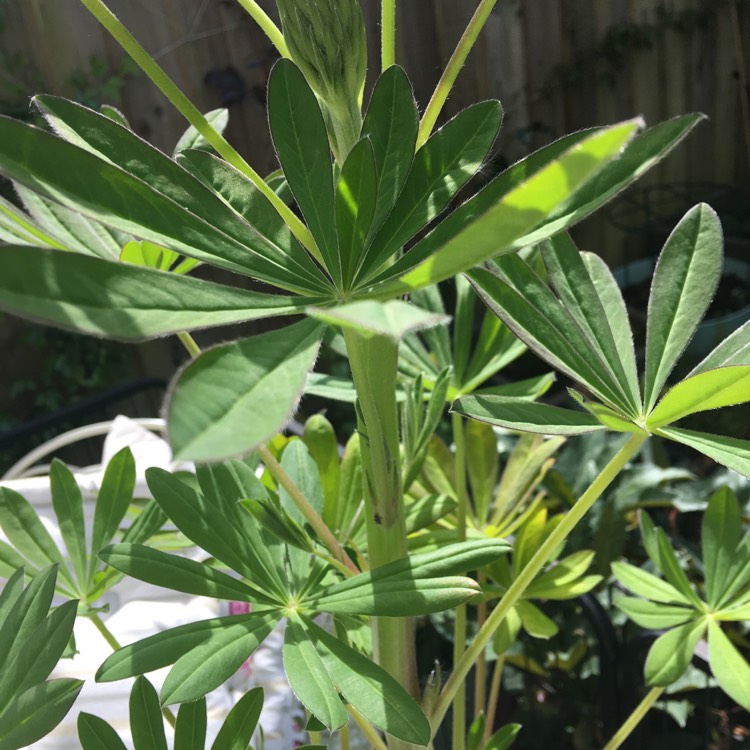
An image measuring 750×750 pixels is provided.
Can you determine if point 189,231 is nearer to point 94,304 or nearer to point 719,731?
point 94,304

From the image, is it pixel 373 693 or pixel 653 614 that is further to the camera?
pixel 653 614

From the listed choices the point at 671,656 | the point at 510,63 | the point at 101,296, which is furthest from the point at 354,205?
the point at 510,63

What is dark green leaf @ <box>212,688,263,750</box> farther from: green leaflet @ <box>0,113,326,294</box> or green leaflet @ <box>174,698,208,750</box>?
green leaflet @ <box>0,113,326,294</box>

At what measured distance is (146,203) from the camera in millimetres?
316

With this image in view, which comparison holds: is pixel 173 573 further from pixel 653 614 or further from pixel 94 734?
pixel 653 614

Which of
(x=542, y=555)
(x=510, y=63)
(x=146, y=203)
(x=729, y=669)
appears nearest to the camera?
(x=146, y=203)

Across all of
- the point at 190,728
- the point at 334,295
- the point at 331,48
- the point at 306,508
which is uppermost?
the point at 331,48

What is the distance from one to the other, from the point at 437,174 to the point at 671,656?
0.43 metres

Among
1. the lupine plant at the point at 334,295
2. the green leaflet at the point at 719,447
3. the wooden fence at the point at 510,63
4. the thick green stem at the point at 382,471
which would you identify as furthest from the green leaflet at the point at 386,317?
the wooden fence at the point at 510,63

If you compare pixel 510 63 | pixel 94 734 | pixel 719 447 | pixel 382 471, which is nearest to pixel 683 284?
pixel 719 447

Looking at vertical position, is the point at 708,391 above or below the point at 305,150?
below

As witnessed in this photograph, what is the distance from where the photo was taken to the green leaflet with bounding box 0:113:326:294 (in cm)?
28

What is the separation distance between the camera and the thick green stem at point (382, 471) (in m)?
0.36

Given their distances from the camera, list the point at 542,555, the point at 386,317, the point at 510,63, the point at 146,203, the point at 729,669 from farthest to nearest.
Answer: the point at 510,63 < the point at 729,669 < the point at 542,555 < the point at 146,203 < the point at 386,317
